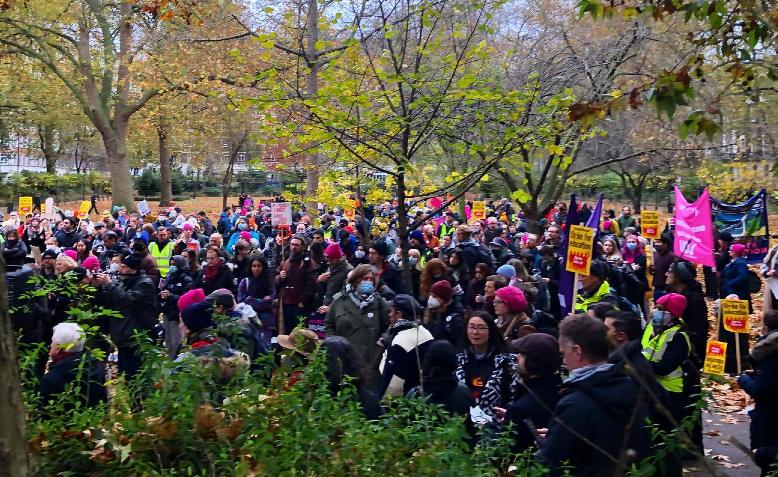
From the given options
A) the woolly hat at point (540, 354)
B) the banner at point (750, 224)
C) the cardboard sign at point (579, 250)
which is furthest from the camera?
the banner at point (750, 224)

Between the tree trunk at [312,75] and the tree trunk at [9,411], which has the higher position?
the tree trunk at [312,75]

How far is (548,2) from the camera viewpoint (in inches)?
1000

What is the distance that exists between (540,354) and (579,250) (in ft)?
16.8

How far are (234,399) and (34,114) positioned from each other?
44.0 metres

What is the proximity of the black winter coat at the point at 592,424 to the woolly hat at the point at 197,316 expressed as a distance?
10.2 ft

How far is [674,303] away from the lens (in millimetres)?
6961

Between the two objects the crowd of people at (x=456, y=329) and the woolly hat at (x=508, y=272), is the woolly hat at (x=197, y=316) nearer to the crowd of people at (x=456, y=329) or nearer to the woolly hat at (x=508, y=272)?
the crowd of people at (x=456, y=329)

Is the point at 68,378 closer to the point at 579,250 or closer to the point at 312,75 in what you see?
the point at 579,250

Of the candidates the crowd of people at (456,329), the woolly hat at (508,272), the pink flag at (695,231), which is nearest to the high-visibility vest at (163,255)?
the crowd of people at (456,329)

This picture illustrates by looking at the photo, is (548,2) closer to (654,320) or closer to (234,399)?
(654,320)

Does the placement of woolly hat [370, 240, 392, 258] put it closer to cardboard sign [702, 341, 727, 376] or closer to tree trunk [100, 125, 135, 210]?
cardboard sign [702, 341, 727, 376]

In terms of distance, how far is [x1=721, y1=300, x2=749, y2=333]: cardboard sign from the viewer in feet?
34.4

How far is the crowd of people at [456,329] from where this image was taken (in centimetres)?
415

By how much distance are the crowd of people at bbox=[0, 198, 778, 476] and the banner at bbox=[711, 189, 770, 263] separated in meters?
1.70
